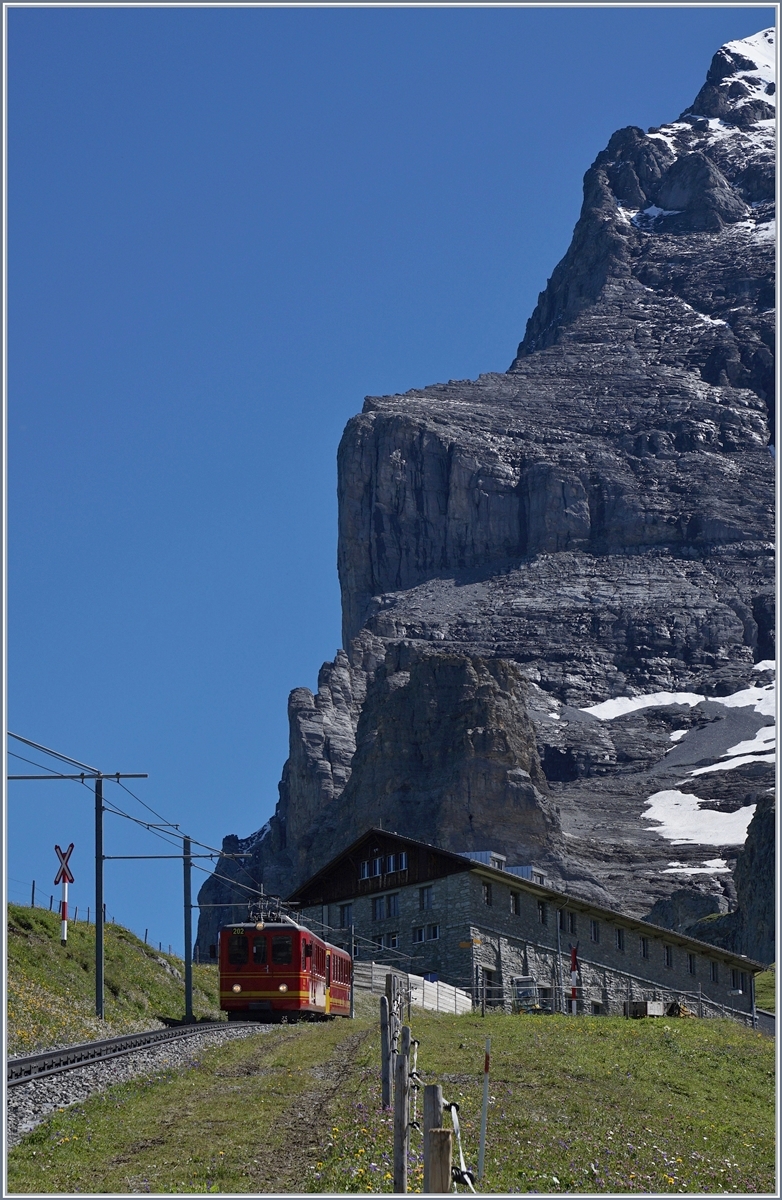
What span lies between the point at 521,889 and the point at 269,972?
2591cm

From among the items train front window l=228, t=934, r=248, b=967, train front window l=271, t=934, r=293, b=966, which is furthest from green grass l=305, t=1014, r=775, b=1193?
train front window l=228, t=934, r=248, b=967

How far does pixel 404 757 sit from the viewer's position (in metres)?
199

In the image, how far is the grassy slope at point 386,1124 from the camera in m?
16.8

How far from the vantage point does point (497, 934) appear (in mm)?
64750

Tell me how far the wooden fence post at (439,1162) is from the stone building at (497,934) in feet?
154

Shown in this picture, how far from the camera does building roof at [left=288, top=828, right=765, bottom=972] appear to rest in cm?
6481

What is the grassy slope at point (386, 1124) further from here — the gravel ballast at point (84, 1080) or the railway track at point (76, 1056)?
the railway track at point (76, 1056)

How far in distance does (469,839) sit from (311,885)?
358 ft

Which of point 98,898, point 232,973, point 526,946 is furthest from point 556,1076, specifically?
point 526,946

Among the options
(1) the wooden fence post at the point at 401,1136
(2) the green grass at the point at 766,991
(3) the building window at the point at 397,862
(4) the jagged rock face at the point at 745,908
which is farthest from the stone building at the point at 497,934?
(4) the jagged rock face at the point at 745,908

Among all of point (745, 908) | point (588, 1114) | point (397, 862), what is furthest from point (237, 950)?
point (745, 908)

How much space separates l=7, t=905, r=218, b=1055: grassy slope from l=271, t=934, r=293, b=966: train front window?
3.65m

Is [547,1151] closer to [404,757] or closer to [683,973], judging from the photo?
[683,973]

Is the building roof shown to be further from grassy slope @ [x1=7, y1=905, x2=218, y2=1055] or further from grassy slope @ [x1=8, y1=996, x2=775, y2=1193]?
grassy slope @ [x1=8, y1=996, x2=775, y2=1193]
